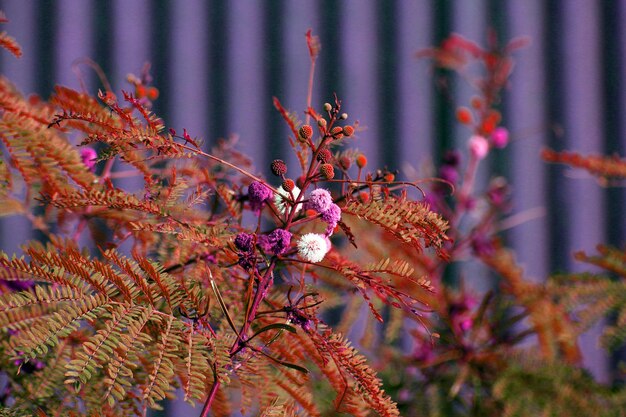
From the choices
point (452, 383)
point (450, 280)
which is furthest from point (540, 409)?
point (450, 280)

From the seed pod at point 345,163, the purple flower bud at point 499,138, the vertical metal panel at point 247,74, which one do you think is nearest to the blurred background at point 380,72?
the vertical metal panel at point 247,74

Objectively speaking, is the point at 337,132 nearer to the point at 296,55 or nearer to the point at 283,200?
the point at 283,200

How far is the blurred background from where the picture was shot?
2281mm

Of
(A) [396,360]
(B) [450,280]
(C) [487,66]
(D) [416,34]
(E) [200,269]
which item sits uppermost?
(D) [416,34]

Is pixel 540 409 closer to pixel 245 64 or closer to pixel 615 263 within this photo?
pixel 615 263

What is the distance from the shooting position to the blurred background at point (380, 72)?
2.28 meters

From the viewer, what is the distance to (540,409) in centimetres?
58

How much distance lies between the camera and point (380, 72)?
2.41 metres

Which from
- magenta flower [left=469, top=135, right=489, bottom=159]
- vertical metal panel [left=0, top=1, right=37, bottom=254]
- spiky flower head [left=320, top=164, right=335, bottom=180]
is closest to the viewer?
spiky flower head [left=320, top=164, right=335, bottom=180]

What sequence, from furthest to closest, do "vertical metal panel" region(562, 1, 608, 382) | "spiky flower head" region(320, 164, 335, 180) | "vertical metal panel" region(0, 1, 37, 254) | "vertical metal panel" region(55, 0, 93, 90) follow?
"vertical metal panel" region(562, 1, 608, 382) < "vertical metal panel" region(55, 0, 93, 90) < "vertical metal panel" region(0, 1, 37, 254) < "spiky flower head" region(320, 164, 335, 180)

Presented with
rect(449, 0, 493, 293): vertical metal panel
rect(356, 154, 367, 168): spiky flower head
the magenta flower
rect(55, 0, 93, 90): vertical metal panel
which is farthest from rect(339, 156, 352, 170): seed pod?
rect(55, 0, 93, 90): vertical metal panel

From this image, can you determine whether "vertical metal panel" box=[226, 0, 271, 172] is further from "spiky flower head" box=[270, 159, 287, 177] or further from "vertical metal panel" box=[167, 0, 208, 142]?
"spiky flower head" box=[270, 159, 287, 177]

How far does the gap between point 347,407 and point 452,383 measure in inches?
12.5

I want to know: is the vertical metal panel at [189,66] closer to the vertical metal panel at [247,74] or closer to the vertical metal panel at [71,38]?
the vertical metal panel at [247,74]
